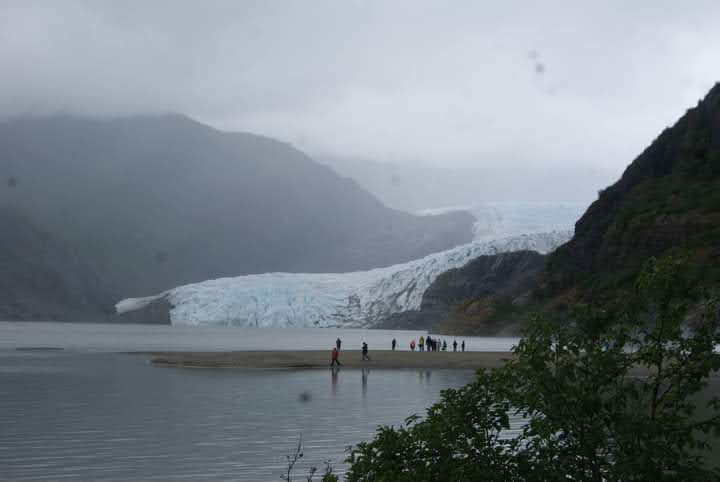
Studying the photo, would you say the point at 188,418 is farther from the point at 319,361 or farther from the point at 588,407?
the point at 319,361

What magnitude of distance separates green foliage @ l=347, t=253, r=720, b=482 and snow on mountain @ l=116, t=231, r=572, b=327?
159302mm

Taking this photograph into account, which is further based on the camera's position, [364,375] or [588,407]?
[364,375]

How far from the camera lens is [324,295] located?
179375mm

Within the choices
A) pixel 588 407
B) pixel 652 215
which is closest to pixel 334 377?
pixel 588 407

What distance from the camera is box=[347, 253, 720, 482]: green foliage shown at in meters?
7.28

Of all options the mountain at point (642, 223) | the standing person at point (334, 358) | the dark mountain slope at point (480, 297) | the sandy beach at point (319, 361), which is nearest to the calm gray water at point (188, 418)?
the standing person at point (334, 358)

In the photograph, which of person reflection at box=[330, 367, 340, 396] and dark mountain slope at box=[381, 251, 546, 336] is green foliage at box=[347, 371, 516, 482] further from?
dark mountain slope at box=[381, 251, 546, 336]

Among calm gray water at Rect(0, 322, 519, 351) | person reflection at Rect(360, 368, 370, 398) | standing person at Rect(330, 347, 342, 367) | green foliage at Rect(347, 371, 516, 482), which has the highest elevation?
green foliage at Rect(347, 371, 516, 482)

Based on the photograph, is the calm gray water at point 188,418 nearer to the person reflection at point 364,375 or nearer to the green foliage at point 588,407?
the person reflection at point 364,375

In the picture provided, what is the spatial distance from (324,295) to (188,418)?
155700mm

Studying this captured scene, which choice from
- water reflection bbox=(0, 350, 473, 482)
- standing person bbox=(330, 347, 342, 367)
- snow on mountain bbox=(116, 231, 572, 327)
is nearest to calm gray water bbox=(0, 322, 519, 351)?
standing person bbox=(330, 347, 342, 367)

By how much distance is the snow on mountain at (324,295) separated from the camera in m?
169

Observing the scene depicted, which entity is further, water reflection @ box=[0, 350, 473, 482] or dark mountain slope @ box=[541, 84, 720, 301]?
dark mountain slope @ box=[541, 84, 720, 301]

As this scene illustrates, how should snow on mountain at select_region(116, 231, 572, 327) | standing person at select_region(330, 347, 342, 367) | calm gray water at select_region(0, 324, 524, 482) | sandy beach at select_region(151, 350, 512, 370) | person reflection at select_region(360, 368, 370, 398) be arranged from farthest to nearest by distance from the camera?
1. snow on mountain at select_region(116, 231, 572, 327)
2. sandy beach at select_region(151, 350, 512, 370)
3. standing person at select_region(330, 347, 342, 367)
4. person reflection at select_region(360, 368, 370, 398)
5. calm gray water at select_region(0, 324, 524, 482)
